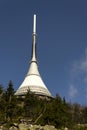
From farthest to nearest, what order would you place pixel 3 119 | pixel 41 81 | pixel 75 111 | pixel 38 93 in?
pixel 41 81 → pixel 38 93 → pixel 75 111 → pixel 3 119

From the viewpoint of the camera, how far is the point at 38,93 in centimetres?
9556

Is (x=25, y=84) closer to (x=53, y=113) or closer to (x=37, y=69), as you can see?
(x=37, y=69)

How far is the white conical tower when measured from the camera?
96.3m

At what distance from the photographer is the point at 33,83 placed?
100688 mm

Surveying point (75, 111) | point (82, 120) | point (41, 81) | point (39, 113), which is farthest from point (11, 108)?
point (41, 81)

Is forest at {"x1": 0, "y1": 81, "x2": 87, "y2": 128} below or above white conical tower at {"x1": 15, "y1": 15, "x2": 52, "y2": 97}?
below

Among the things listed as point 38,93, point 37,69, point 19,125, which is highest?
point 37,69

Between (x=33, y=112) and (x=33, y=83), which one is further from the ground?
(x=33, y=83)

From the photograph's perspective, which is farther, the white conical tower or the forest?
the white conical tower

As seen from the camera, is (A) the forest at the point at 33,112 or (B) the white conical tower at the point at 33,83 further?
(B) the white conical tower at the point at 33,83

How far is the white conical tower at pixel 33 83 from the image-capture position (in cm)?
9628

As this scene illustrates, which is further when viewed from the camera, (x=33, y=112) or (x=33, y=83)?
(x=33, y=83)

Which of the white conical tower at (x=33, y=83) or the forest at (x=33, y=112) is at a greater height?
the white conical tower at (x=33, y=83)

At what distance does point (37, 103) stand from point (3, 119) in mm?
12487
